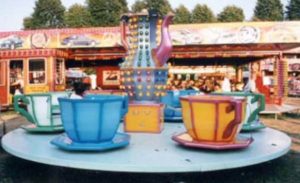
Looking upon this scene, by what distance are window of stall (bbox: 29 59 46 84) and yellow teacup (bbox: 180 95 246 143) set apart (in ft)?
34.9

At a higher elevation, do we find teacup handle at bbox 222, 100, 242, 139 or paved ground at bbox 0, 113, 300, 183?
teacup handle at bbox 222, 100, 242, 139

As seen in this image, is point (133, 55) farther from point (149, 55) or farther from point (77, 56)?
point (77, 56)

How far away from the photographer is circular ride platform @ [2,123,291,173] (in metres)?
3.08

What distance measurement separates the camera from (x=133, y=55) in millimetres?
5461

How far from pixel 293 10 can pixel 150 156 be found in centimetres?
6413

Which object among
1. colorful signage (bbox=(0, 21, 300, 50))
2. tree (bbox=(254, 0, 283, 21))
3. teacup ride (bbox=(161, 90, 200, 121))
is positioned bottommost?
teacup ride (bbox=(161, 90, 200, 121))

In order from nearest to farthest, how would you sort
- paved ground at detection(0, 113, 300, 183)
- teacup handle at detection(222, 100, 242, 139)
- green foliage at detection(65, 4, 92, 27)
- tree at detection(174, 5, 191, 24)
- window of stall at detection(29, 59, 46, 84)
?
teacup handle at detection(222, 100, 242, 139), paved ground at detection(0, 113, 300, 183), window of stall at detection(29, 59, 46, 84), green foliage at detection(65, 4, 92, 27), tree at detection(174, 5, 191, 24)

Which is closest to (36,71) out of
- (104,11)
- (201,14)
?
(104,11)

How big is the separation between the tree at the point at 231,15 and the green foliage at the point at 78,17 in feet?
67.2

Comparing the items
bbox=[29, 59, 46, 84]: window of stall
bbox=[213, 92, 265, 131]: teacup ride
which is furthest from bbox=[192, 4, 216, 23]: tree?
bbox=[213, 92, 265, 131]: teacup ride

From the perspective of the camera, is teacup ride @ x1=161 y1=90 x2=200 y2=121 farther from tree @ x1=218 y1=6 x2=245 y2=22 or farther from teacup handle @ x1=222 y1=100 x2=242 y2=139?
tree @ x1=218 y1=6 x2=245 y2=22

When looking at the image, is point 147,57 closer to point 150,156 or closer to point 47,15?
point 150,156

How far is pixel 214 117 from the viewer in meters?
3.42

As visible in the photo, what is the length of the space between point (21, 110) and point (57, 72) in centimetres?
918
